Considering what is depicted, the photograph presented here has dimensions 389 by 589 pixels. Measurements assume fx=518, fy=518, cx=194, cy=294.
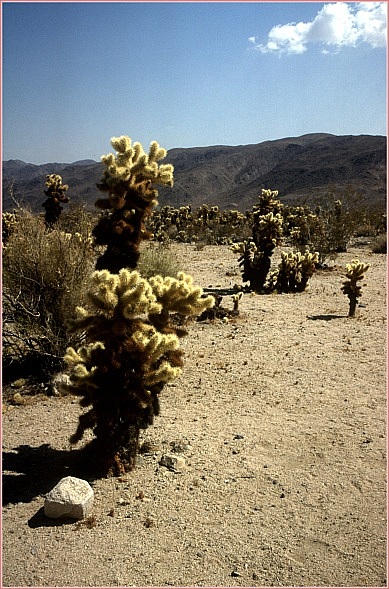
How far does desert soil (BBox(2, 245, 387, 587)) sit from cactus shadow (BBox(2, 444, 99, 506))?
0.02m

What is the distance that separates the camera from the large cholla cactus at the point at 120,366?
4715 mm

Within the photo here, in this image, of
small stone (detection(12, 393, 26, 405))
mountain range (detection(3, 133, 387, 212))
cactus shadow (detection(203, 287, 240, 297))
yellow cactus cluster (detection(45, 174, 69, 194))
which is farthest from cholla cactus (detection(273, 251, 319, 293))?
mountain range (detection(3, 133, 387, 212))

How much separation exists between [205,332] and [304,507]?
18.0 ft

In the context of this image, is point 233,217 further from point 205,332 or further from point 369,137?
point 369,137

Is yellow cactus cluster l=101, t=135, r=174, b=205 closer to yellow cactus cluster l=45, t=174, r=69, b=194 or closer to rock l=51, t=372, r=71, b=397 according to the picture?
rock l=51, t=372, r=71, b=397

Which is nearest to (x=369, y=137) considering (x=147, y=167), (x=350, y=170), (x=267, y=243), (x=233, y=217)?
(x=350, y=170)

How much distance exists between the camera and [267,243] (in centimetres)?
1380

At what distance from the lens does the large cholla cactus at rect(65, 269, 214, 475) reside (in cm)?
471

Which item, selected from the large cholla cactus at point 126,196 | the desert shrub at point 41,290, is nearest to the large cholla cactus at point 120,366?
the large cholla cactus at point 126,196

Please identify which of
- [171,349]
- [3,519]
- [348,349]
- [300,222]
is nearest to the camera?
[3,519]

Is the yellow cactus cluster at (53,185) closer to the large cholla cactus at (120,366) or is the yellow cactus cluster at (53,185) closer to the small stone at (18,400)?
the small stone at (18,400)

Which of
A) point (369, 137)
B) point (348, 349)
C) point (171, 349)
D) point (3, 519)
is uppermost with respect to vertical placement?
point (369, 137)

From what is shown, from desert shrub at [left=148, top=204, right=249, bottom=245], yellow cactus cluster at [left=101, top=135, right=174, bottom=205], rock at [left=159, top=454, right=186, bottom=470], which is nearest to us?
rock at [left=159, top=454, right=186, bottom=470]

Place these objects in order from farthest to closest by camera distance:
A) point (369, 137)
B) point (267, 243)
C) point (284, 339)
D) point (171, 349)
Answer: point (369, 137)
point (267, 243)
point (284, 339)
point (171, 349)
